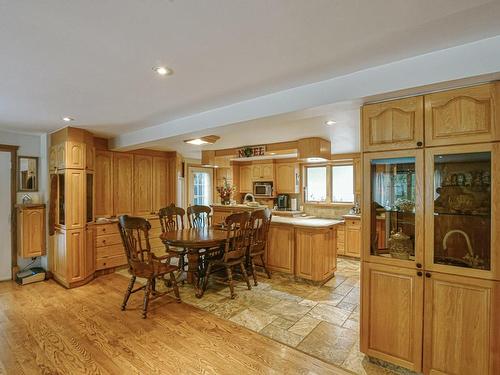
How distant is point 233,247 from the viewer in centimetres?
372

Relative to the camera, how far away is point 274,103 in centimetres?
256

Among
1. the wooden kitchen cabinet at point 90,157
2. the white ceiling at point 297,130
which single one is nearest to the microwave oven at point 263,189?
the white ceiling at point 297,130

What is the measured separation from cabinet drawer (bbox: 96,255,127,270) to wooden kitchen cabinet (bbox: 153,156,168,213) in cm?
126

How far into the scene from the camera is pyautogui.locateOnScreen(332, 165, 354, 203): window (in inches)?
243

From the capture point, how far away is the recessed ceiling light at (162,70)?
2.01 metres

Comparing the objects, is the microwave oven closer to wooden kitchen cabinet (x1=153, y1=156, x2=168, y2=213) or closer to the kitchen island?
wooden kitchen cabinet (x1=153, y1=156, x2=168, y2=213)

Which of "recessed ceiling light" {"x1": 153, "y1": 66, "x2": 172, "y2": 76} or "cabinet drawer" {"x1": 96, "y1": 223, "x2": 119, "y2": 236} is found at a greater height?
"recessed ceiling light" {"x1": 153, "y1": 66, "x2": 172, "y2": 76}

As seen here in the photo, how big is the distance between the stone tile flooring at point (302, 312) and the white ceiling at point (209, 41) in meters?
2.38

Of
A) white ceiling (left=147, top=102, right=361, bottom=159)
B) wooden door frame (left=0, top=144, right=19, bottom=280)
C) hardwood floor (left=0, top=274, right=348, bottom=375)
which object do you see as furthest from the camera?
wooden door frame (left=0, top=144, right=19, bottom=280)

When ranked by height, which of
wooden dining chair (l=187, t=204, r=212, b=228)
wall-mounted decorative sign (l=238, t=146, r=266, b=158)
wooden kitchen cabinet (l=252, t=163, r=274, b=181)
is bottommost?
wooden dining chair (l=187, t=204, r=212, b=228)

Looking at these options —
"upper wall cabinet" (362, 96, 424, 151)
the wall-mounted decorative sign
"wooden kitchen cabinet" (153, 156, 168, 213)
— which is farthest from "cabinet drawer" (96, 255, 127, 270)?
"upper wall cabinet" (362, 96, 424, 151)

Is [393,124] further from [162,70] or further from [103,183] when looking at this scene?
[103,183]

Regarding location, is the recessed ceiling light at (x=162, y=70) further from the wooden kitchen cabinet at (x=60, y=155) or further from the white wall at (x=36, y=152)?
the white wall at (x=36, y=152)

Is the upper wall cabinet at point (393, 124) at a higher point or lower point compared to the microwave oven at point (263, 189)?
higher
